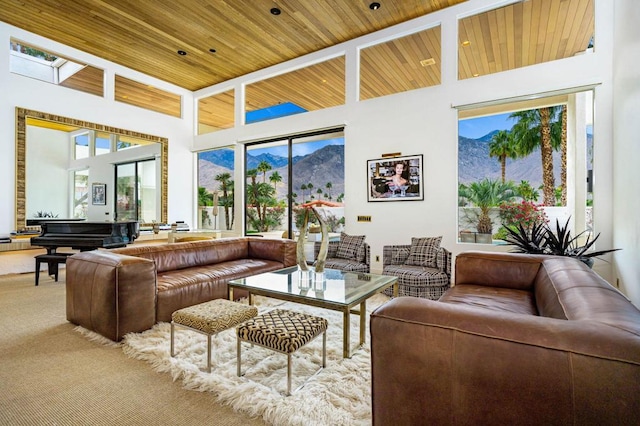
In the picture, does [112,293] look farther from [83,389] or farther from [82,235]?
[82,235]

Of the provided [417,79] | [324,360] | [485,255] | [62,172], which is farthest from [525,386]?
[62,172]

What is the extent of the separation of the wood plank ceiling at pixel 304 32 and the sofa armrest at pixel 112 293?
377 cm

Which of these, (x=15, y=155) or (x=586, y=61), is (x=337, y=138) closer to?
(x=586, y=61)

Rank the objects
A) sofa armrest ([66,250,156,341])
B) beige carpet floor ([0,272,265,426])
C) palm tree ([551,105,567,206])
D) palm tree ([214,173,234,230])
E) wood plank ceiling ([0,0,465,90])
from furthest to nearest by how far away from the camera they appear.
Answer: palm tree ([214,173,234,230]) → palm tree ([551,105,567,206]) → wood plank ceiling ([0,0,465,90]) → sofa armrest ([66,250,156,341]) → beige carpet floor ([0,272,265,426])

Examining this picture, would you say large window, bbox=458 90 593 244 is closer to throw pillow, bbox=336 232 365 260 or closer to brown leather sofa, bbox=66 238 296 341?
throw pillow, bbox=336 232 365 260

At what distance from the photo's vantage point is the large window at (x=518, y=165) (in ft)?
14.9

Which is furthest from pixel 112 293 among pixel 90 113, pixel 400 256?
pixel 90 113

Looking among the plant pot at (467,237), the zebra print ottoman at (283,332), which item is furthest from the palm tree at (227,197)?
the zebra print ottoman at (283,332)

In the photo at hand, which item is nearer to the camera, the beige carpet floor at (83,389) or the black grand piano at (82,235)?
the beige carpet floor at (83,389)

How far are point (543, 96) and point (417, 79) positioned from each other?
183 centimetres

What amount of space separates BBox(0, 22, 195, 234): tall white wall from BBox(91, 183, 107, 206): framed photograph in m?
0.14

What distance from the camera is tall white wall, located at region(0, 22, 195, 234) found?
504 cm

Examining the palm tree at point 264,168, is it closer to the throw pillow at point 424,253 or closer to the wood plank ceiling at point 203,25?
the wood plank ceiling at point 203,25

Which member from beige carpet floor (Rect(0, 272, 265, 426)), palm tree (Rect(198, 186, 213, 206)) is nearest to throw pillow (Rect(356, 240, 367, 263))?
beige carpet floor (Rect(0, 272, 265, 426))
